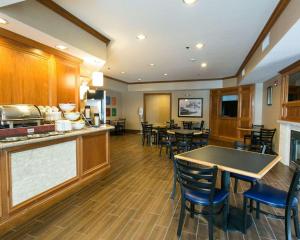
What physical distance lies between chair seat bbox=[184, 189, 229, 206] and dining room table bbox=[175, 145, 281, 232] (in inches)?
9.8

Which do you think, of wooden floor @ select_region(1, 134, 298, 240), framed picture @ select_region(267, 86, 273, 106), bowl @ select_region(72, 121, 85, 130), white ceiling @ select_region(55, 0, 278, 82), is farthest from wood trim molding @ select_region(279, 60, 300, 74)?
bowl @ select_region(72, 121, 85, 130)

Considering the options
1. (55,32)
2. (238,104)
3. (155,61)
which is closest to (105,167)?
(55,32)

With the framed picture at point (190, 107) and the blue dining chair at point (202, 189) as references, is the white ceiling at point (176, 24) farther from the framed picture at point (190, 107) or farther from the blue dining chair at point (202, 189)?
the framed picture at point (190, 107)

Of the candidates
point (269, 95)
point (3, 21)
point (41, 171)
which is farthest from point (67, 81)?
point (269, 95)

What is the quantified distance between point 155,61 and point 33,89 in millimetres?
→ 3431

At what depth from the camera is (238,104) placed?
24.6 feet

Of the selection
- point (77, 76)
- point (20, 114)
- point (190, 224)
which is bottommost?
point (190, 224)

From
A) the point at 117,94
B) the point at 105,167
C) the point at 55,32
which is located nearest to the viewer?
the point at 55,32

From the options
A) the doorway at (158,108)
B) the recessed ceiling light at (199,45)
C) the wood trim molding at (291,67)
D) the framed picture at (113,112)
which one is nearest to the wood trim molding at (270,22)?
the wood trim molding at (291,67)

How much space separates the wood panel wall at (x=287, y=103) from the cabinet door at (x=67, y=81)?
187 inches

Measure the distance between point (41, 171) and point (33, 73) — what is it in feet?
5.36

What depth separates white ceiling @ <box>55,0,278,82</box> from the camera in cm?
250

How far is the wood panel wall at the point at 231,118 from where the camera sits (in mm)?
7121

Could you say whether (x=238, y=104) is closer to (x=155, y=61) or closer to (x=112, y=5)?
(x=155, y=61)
